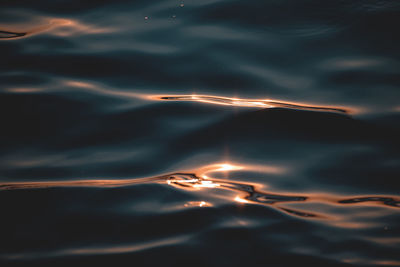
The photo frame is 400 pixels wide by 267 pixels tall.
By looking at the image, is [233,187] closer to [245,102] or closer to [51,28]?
[245,102]

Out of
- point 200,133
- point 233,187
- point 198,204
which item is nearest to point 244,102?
point 200,133

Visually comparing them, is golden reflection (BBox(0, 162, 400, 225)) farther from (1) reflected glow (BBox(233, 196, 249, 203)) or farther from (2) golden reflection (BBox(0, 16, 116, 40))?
(2) golden reflection (BBox(0, 16, 116, 40))

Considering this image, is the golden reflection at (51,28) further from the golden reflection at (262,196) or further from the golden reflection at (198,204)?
the golden reflection at (198,204)

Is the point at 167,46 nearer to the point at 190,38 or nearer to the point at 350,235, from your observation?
the point at 190,38

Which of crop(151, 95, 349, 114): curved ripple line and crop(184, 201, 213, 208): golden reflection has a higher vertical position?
crop(151, 95, 349, 114): curved ripple line

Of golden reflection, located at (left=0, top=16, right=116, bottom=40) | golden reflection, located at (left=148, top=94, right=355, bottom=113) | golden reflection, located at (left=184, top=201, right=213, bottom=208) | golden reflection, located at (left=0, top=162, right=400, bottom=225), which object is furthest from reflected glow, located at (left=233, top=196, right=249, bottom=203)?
golden reflection, located at (left=0, top=16, right=116, bottom=40)

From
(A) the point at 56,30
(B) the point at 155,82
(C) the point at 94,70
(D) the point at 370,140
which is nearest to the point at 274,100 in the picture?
(D) the point at 370,140
